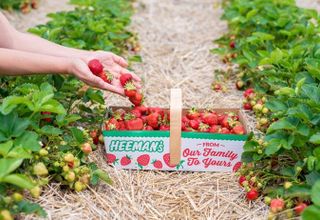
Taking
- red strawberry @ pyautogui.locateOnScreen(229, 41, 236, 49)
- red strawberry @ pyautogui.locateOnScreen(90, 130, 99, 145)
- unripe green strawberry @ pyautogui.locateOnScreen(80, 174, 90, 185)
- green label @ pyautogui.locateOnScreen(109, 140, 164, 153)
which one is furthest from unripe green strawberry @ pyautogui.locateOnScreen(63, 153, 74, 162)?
red strawberry @ pyautogui.locateOnScreen(229, 41, 236, 49)

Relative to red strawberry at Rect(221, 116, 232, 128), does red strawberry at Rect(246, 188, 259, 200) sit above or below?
below

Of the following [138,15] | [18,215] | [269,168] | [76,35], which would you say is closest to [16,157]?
[18,215]

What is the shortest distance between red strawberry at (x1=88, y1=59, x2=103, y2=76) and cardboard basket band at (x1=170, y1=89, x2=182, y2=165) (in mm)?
405

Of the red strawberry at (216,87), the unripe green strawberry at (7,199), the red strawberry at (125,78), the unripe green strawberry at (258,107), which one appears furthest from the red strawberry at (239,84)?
the unripe green strawberry at (7,199)

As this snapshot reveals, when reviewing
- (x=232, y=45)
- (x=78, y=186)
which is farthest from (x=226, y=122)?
(x=232, y=45)

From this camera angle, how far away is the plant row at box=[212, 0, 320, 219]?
2.29m

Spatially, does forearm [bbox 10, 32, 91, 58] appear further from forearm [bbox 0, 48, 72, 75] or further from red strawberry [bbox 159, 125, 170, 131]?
red strawberry [bbox 159, 125, 170, 131]

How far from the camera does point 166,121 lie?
2.89 meters

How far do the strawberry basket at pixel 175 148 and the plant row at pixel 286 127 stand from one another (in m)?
0.14

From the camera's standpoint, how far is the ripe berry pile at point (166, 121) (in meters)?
2.81

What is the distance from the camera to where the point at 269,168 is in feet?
8.54

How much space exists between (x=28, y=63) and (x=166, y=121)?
0.80 m

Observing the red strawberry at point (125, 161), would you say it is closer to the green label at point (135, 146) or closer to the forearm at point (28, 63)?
the green label at point (135, 146)

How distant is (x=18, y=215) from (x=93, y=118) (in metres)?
1.01
